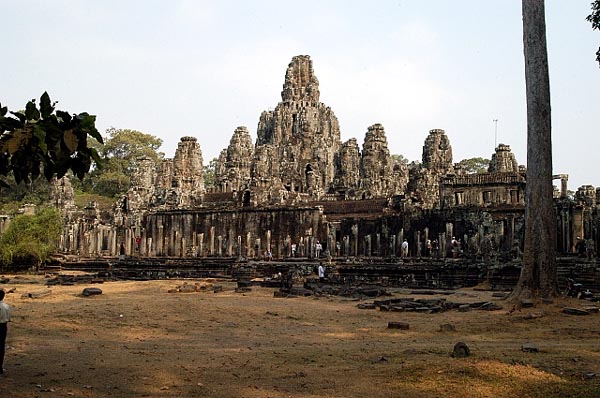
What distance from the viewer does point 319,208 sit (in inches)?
1469

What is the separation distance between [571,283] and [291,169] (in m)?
40.5

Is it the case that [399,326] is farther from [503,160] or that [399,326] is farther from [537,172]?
[503,160]

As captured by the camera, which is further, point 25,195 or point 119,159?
point 119,159

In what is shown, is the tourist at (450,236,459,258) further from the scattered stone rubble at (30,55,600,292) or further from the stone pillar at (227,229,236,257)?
the stone pillar at (227,229,236,257)

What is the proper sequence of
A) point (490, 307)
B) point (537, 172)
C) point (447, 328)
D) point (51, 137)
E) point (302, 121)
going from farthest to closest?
point (302, 121)
point (537, 172)
point (490, 307)
point (447, 328)
point (51, 137)

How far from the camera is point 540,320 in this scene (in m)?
13.3

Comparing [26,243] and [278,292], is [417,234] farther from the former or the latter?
[26,243]

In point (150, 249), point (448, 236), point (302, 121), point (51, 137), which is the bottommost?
point (150, 249)

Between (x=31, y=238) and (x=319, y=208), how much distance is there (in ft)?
49.8

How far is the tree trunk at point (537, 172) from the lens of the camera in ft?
51.9

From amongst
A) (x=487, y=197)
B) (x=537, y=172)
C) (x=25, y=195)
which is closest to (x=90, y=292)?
(x=537, y=172)

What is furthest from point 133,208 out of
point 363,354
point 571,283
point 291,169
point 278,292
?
point 363,354

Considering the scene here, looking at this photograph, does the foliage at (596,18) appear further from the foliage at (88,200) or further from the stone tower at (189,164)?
the foliage at (88,200)

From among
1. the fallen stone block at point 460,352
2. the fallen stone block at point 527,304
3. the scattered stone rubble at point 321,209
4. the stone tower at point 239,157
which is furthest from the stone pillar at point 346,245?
the stone tower at point 239,157
